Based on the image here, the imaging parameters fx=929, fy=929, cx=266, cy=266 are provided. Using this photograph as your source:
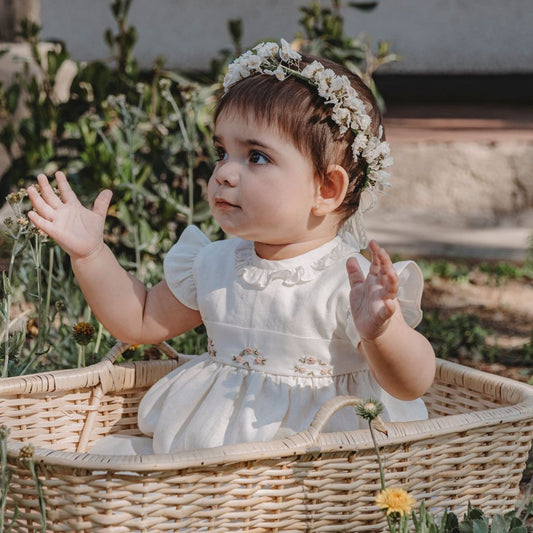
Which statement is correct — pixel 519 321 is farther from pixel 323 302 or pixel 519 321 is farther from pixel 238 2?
pixel 238 2

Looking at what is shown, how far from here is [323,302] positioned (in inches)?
76.5

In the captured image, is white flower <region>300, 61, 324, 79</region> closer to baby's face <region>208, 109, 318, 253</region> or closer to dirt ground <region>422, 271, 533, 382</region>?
baby's face <region>208, 109, 318, 253</region>

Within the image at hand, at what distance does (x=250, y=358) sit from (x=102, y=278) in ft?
1.27

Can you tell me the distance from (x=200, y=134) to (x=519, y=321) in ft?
5.38

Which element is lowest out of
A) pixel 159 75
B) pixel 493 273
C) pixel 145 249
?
pixel 493 273

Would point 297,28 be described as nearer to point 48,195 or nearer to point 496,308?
point 496,308

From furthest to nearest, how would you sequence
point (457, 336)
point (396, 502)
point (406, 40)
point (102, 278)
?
point (406, 40), point (457, 336), point (102, 278), point (396, 502)

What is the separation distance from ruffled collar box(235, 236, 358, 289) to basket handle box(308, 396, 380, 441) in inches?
13.9

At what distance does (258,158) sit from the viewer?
6.28 feet

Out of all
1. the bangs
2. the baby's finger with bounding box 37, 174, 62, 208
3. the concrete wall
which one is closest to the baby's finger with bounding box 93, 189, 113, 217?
the baby's finger with bounding box 37, 174, 62, 208

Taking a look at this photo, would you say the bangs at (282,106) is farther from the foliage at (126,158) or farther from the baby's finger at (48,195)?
the foliage at (126,158)

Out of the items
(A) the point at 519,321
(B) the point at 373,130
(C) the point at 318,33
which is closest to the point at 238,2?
(C) the point at 318,33

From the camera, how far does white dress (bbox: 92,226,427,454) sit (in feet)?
6.30

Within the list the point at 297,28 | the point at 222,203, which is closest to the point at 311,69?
the point at 222,203
